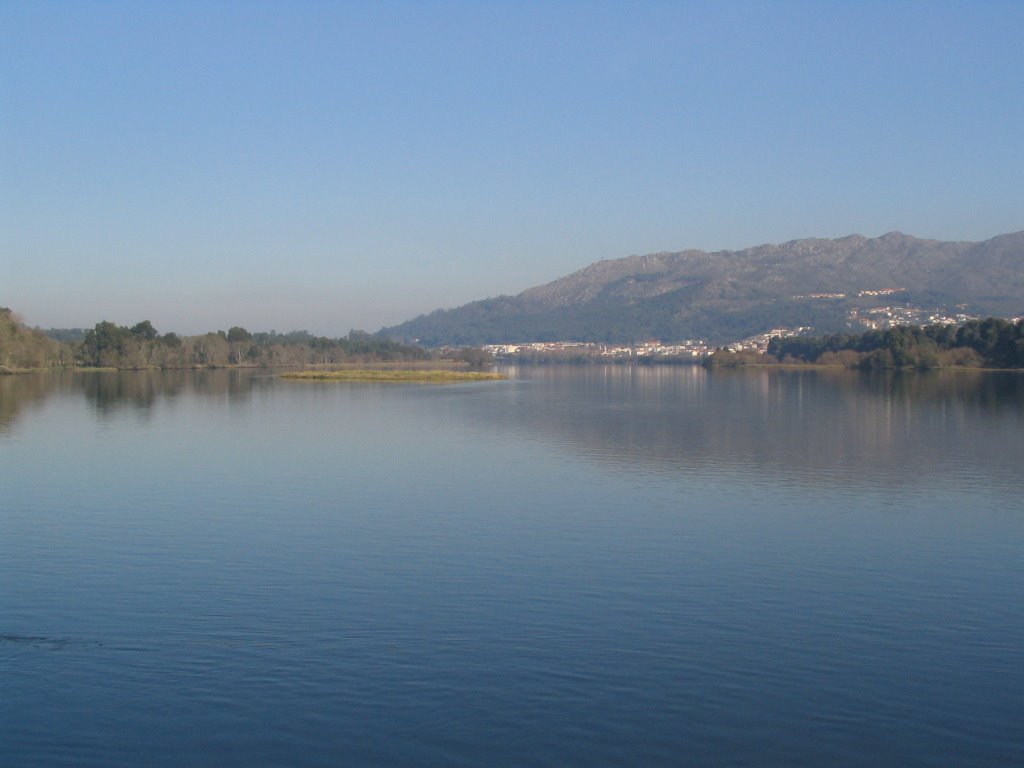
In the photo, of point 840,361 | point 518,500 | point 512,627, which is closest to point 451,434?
point 518,500

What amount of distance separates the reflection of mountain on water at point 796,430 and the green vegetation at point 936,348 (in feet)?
130

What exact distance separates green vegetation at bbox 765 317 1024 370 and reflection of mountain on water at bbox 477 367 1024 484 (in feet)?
130

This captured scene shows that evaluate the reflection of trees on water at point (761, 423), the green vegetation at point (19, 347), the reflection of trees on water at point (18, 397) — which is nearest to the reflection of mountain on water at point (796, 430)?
the reflection of trees on water at point (761, 423)

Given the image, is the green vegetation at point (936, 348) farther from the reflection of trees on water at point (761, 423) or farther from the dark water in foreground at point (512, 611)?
Answer: the dark water in foreground at point (512, 611)

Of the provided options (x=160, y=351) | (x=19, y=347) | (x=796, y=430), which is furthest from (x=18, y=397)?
(x=160, y=351)

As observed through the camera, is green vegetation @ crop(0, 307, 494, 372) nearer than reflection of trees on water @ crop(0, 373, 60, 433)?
No

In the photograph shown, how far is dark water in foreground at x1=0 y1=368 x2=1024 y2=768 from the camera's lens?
7.95 meters

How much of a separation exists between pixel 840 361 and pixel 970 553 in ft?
380

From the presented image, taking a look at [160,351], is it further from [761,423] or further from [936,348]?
[761,423]

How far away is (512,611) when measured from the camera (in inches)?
443

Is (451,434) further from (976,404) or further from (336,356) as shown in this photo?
(336,356)

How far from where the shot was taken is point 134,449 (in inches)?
1106

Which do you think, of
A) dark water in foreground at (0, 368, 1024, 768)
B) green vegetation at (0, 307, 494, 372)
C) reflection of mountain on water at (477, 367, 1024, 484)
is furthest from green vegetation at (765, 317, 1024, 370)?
dark water in foreground at (0, 368, 1024, 768)

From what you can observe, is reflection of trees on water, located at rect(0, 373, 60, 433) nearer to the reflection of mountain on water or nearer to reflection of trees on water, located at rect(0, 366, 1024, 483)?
reflection of trees on water, located at rect(0, 366, 1024, 483)
